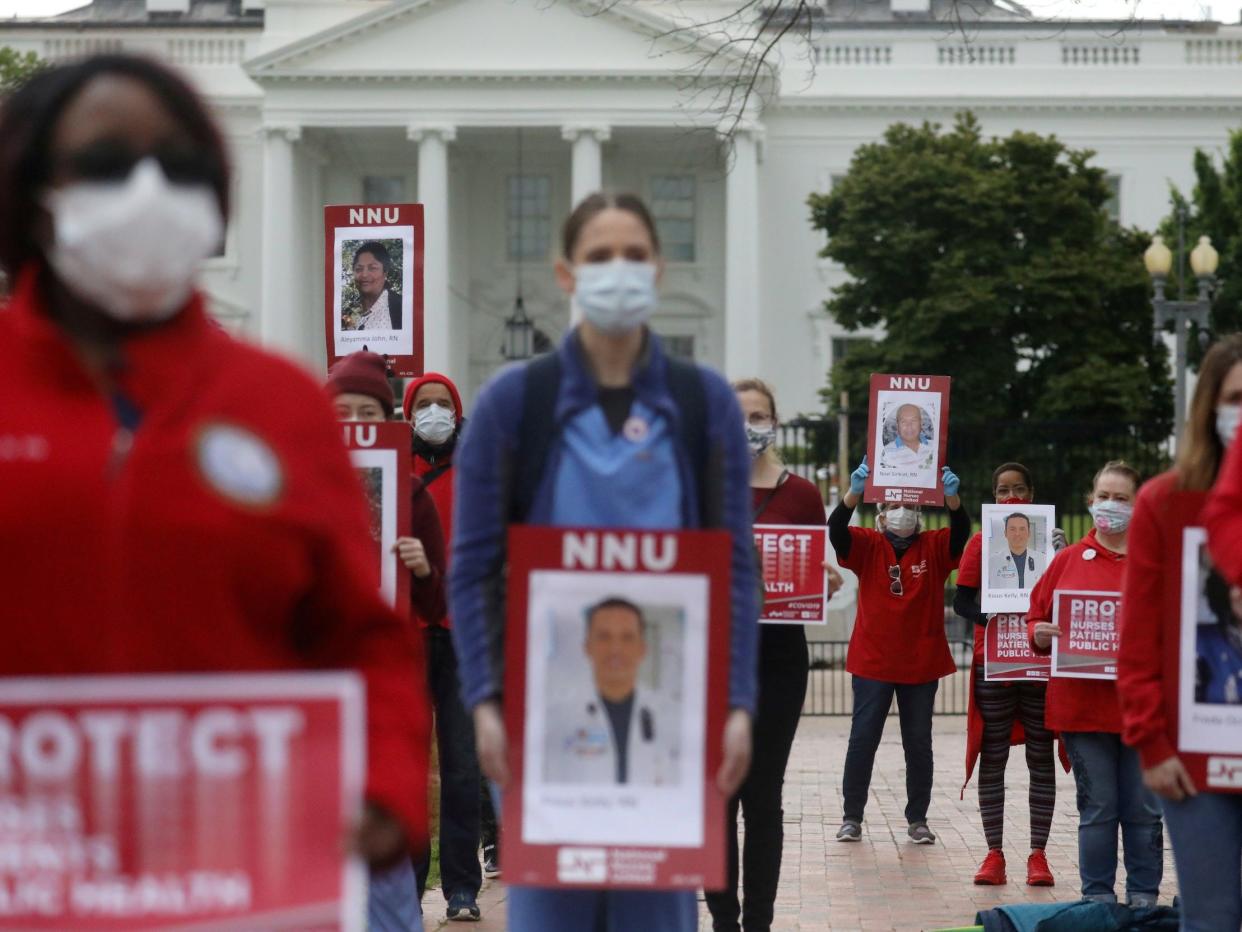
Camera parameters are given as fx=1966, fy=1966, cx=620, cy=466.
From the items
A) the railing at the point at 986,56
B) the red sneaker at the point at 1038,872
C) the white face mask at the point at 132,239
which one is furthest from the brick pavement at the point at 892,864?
the railing at the point at 986,56

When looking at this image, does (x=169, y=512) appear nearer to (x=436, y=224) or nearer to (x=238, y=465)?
(x=238, y=465)

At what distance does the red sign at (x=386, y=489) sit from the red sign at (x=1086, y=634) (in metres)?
2.86

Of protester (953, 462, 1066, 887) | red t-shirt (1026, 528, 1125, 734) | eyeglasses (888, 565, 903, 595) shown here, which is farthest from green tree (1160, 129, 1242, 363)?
red t-shirt (1026, 528, 1125, 734)

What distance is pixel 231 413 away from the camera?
2777 millimetres

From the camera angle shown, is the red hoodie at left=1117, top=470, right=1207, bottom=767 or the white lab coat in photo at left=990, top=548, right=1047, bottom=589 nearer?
the red hoodie at left=1117, top=470, right=1207, bottom=767

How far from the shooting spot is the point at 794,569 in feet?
26.3

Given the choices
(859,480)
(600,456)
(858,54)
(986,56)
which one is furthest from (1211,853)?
(858,54)

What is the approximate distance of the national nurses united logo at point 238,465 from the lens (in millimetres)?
2730

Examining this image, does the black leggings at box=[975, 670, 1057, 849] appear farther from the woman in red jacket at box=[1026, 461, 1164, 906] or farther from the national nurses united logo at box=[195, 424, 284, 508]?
the national nurses united logo at box=[195, 424, 284, 508]

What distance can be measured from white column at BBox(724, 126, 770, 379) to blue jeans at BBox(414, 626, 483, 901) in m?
48.9

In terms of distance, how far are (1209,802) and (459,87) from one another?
53.7 metres

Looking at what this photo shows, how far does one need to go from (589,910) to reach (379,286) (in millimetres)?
5355

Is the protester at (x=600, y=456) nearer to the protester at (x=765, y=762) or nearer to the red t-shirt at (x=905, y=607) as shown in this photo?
the protester at (x=765, y=762)

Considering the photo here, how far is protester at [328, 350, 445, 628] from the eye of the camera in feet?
22.6
